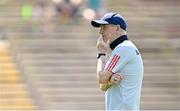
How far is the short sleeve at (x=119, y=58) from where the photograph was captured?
5539 millimetres

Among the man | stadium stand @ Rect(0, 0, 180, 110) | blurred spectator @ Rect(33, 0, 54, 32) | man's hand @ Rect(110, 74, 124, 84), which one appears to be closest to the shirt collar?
the man

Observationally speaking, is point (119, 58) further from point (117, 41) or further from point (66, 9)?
point (66, 9)

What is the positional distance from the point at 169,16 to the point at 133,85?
9.98m

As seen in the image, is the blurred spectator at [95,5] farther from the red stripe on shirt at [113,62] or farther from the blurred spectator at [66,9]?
the red stripe on shirt at [113,62]

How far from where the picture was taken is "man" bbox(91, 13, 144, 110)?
18.2 feet

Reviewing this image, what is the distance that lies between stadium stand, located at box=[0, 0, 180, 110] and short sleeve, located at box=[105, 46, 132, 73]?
7.99m

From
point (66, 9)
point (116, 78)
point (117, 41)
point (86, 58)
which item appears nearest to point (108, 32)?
point (117, 41)

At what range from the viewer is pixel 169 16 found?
15453 millimetres

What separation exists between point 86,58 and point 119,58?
356 inches

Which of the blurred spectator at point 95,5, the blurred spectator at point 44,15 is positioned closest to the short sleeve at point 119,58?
the blurred spectator at point 95,5

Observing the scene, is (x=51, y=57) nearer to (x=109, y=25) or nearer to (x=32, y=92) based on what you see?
(x=32, y=92)

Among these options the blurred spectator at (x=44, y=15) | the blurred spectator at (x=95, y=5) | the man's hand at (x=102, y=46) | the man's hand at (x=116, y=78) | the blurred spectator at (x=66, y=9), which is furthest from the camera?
the blurred spectator at (x=44, y=15)

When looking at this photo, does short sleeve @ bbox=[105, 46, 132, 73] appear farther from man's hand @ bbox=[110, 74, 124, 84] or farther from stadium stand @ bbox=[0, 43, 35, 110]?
stadium stand @ bbox=[0, 43, 35, 110]

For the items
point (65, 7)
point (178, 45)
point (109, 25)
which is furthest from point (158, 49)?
point (109, 25)
